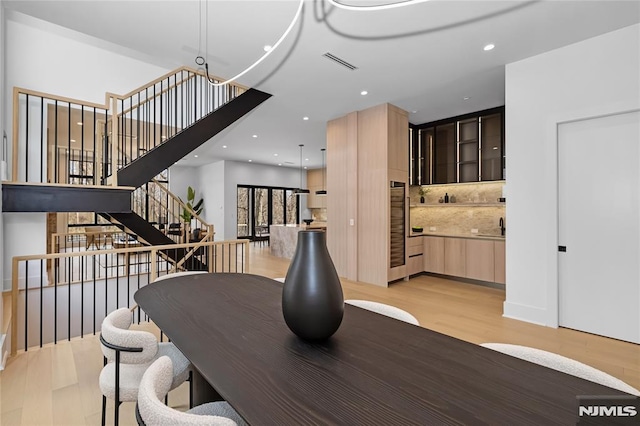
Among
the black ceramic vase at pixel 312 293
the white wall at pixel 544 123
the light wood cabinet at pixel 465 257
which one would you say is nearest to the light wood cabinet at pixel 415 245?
the light wood cabinet at pixel 465 257

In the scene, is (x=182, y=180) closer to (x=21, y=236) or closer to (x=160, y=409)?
(x=21, y=236)

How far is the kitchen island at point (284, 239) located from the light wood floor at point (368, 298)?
135 inches

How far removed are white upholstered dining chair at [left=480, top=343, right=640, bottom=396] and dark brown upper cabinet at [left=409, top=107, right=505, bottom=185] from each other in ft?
14.9

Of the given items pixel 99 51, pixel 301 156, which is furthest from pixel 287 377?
pixel 301 156

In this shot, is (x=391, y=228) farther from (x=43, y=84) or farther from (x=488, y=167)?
(x=43, y=84)

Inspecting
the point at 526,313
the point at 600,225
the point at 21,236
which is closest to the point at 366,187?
the point at 526,313

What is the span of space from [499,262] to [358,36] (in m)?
4.02

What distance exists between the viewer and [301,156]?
Result: 10258 mm

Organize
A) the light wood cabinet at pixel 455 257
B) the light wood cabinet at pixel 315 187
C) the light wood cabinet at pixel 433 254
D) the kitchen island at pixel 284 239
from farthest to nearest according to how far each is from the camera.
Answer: the light wood cabinet at pixel 315 187
the kitchen island at pixel 284 239
the light wood cabinet at pixel 433 254
the light wood cabinet at pixel 455 257

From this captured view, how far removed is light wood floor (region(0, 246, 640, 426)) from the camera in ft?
6.48

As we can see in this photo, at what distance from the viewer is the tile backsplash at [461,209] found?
5.45 meters

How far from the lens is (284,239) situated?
8.20 metres

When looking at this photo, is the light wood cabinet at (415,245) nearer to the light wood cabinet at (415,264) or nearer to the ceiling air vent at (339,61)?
the light wood cabinet at (415,264)

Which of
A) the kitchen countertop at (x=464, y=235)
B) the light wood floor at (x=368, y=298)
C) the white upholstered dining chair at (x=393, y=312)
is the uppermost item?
the kitchen countertop at (x=464, y=235)
